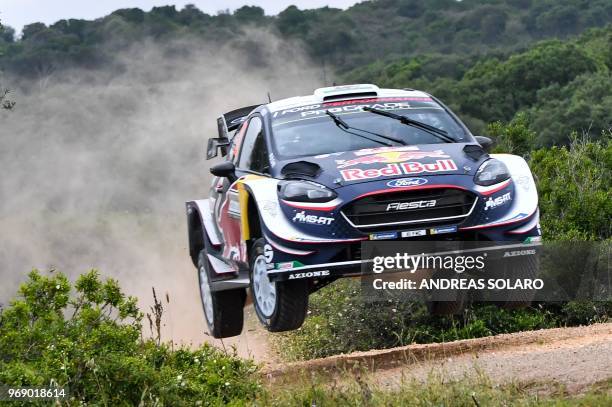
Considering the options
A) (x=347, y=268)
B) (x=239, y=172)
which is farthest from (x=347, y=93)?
(x=347, y=268)

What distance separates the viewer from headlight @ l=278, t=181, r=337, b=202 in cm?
909

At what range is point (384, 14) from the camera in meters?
87.2

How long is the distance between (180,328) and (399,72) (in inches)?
1597

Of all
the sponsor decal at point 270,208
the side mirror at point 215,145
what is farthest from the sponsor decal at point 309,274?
the side mirror at point 215,145

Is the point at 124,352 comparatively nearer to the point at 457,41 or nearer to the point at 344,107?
the point at 344,107

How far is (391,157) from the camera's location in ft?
31.1

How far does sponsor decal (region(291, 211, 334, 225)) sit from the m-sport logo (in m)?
0.46

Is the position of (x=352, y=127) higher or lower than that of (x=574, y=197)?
higher

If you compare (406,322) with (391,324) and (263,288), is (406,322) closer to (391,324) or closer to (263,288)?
(391,324)

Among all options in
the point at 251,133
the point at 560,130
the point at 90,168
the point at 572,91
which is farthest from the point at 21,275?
the point at 251,133

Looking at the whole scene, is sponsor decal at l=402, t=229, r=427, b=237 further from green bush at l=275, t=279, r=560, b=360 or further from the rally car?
green bush at l=275, t=279, r=560, b=360

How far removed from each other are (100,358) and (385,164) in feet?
8.46

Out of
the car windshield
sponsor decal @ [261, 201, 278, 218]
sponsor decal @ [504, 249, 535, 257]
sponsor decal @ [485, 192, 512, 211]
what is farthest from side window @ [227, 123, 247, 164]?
sponsor decal @ [504, 249, 535, 257]

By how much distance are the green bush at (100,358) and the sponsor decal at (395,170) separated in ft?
5.23
